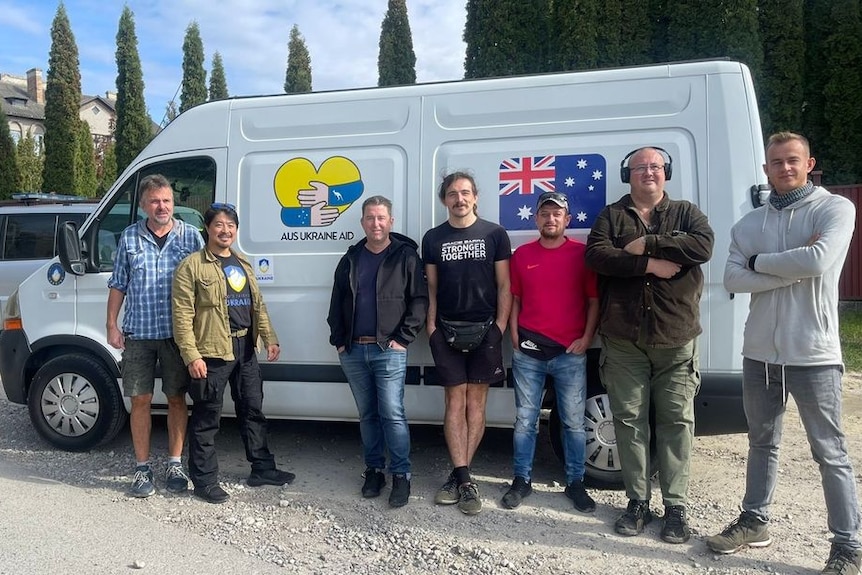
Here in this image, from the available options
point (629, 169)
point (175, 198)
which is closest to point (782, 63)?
Result: point (629, 169)

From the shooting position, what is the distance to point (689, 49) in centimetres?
1234

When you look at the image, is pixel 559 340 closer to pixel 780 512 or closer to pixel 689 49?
pixel 780 512

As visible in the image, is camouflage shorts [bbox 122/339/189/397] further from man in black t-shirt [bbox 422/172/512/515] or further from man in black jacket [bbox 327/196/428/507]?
man in black t-shirt [bbox 422/172/512/515]

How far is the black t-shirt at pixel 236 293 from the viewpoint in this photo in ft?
13.3

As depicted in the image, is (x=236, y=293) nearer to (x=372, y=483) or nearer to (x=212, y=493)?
(x=212, y=493)

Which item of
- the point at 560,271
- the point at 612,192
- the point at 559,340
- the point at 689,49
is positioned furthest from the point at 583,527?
the point at 689,49

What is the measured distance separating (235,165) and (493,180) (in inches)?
69.7

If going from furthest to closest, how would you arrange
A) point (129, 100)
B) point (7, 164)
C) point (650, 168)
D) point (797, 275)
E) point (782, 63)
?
point (129, 100) < point (7, 164) < point (782, 63) < point (650, 168) < point (797, 275)

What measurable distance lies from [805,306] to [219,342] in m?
3.07

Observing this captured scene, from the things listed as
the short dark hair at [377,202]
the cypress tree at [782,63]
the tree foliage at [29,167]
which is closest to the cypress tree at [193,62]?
the tree foliage at [29,167]

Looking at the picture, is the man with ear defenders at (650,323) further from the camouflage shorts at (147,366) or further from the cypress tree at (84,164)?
the cypress tree at (84,164)

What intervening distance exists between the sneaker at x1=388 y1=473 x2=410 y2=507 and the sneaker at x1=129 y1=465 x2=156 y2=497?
148 cm

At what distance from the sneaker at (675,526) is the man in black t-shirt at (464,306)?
99 cm

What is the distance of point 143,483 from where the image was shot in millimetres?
4152
